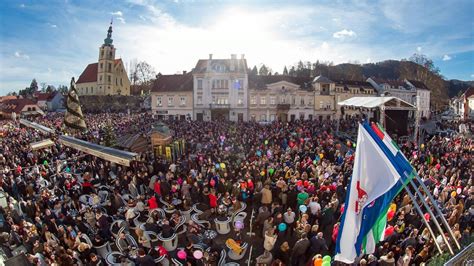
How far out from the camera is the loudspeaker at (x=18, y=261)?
7027 mm

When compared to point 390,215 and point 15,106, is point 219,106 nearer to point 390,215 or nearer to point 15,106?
point 390,215

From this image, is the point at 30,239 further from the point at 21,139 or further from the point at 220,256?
the point at 21,139

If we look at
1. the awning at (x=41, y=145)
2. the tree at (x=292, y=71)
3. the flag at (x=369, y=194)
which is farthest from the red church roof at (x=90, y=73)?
the flag at (x=369, y=194)

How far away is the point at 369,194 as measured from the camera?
5152 millimetres

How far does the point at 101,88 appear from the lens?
69688mm

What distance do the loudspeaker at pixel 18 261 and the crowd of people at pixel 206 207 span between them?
0.25m

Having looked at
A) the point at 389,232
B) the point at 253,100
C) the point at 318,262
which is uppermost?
the point at 253,100

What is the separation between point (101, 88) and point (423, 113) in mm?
68259

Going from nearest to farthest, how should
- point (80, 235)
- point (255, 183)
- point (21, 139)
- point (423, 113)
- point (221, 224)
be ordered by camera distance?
point (80, 235) → point (221, 224) → point (255, 183) → point (21, 139) → point (423, 113)

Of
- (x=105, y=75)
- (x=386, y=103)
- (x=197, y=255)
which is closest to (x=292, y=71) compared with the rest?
(x=105, y=75)

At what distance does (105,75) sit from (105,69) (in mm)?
1370

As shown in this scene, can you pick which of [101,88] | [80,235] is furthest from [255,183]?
[101,88]

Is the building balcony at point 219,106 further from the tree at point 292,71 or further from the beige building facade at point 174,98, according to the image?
the tree at point 292,71

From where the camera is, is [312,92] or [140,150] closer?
[140,150]
